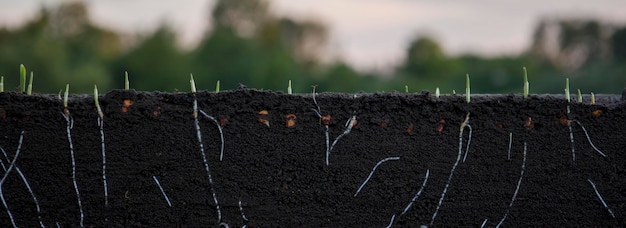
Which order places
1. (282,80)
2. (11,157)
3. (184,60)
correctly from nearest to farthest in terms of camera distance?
1. (11,157)
2. (282,80)
3. (184,60)

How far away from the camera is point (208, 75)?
51156 millimetres

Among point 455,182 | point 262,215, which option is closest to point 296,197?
point 262,215

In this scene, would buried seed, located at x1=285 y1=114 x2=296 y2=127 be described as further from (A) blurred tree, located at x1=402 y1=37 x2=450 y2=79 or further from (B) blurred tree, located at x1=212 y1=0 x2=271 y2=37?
(B) blurred tree, located at x1=212 y1=0 x2=271 y2=37

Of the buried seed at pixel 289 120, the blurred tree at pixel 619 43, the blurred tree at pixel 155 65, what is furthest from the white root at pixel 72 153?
the blurred tree at pixel 619 43

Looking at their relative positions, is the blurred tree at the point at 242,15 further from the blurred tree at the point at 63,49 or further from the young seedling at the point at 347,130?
the young seedling at the point at 347,130

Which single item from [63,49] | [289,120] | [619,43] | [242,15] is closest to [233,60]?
[242,15]

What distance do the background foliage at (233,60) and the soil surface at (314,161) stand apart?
38530 mm

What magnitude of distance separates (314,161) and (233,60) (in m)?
49.2

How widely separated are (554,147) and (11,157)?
120 inches

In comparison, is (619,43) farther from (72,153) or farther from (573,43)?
(72,153)

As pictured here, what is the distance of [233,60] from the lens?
53.5 metres

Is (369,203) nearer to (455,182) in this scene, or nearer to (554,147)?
→ (455,182)

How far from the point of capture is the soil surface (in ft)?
14.9

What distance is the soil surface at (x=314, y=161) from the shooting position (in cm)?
455
